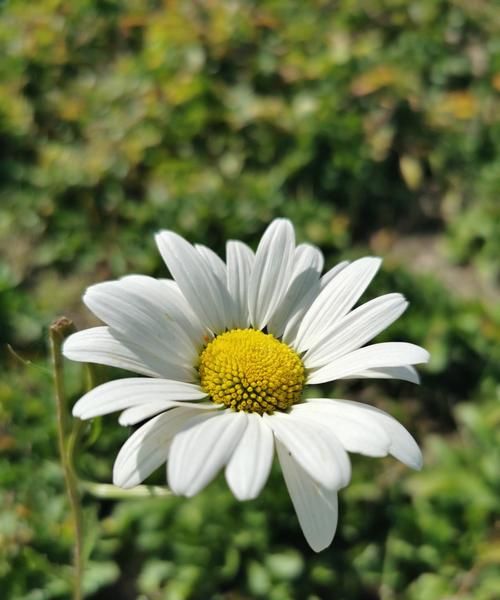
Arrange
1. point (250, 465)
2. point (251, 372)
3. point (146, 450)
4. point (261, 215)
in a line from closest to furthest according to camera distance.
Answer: point (250, 465) → point (146, 450) → point (251, 372) → point (261, 215)

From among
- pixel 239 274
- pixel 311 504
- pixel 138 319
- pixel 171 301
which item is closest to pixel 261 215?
pixel 239 274

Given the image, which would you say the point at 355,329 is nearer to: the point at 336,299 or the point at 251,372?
the point at 336,299

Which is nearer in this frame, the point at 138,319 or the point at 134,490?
the point at 138,319

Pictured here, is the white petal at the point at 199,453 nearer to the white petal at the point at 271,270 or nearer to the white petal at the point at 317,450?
the white petal at the point at 317,450

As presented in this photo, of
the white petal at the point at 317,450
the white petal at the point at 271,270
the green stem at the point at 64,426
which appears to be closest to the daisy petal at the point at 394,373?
the white petal at the point at 317,450

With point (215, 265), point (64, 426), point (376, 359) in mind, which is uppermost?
point (215, 265)

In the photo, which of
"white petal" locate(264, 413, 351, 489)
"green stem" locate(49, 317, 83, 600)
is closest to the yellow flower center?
"white petal" locate(264, 413, 351, 489)
